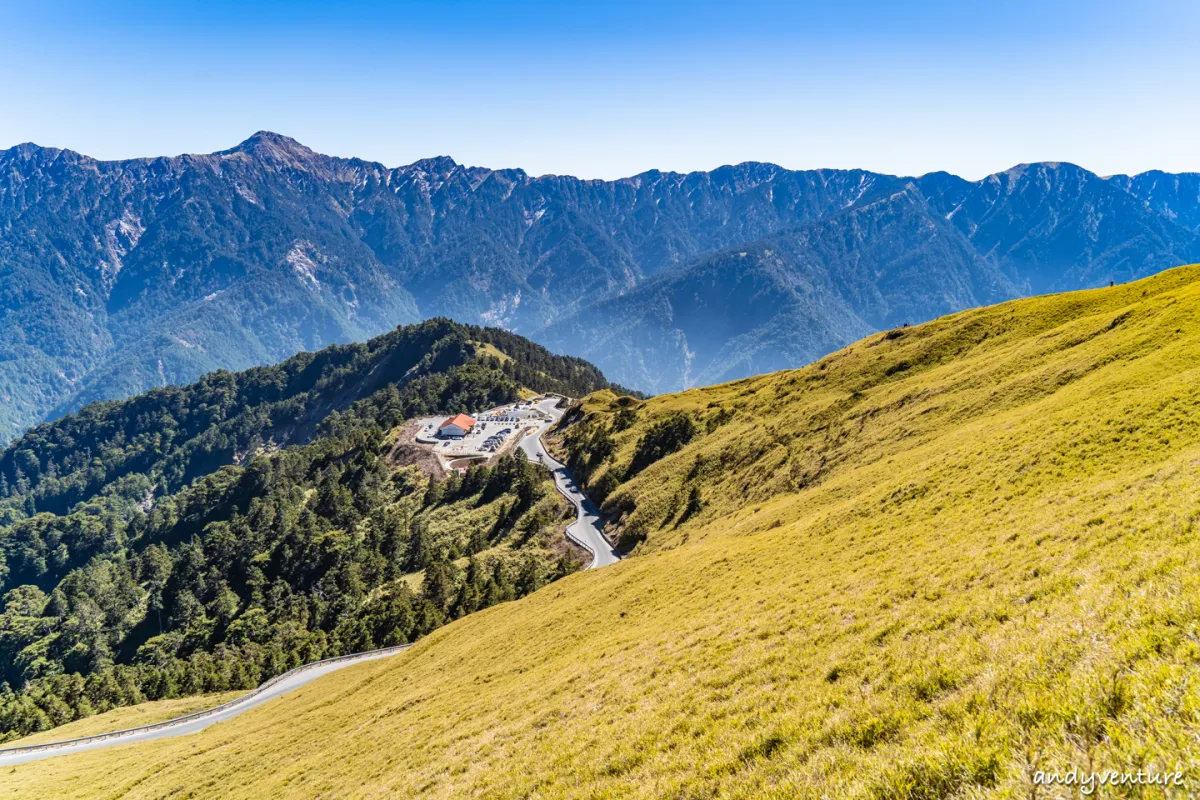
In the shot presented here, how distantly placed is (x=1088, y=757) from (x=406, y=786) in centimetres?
1987

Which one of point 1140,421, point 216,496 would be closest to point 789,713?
point 1140,421

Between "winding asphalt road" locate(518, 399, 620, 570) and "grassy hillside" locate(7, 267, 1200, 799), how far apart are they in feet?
67.3

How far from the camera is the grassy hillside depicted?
9680 mm

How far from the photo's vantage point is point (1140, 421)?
28.4m

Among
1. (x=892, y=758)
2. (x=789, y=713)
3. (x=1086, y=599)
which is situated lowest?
(x=789, y=713)

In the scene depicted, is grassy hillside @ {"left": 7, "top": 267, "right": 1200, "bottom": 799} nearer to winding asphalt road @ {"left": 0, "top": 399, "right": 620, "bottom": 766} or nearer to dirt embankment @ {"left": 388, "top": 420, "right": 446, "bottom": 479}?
winding asphalt road @ {"left": 0, "top": 399, "right": 620, "bottom": 766}

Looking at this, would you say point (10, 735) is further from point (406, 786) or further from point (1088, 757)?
point (1088, 757)

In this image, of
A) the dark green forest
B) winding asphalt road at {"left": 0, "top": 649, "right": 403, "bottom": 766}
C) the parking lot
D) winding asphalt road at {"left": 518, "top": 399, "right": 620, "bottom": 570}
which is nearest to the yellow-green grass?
winding asphalt road at {"left": 0, "top": 649, "right": 403, "bottom": 766}

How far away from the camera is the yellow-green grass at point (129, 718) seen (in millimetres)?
54219

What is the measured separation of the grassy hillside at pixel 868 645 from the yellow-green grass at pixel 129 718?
811 centimetres

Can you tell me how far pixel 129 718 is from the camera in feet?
190

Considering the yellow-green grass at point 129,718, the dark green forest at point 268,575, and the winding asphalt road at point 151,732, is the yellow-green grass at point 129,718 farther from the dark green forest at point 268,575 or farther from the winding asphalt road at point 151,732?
the dark green forest at point 268,575

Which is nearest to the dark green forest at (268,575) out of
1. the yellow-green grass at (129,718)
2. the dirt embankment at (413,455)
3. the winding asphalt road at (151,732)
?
the dirt embankment at (413,455)

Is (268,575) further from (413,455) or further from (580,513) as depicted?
(580,513)
